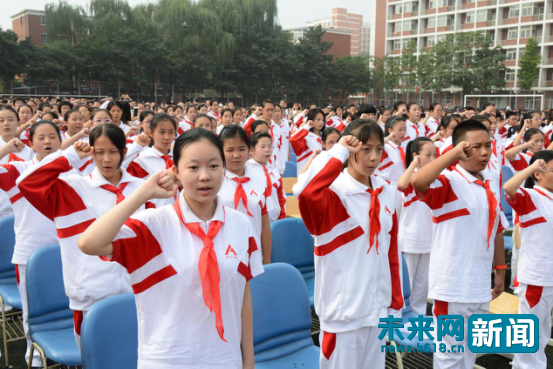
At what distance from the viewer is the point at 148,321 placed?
1829 mm

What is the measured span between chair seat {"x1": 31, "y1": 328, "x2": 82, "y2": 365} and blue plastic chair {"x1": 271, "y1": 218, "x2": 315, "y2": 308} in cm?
147

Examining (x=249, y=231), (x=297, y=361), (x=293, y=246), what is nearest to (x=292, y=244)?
(x=293, y=246)

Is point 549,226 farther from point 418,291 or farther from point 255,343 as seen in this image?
point 255,343

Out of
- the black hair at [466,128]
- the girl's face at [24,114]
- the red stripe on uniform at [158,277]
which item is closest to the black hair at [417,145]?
the black hair at [466,128]

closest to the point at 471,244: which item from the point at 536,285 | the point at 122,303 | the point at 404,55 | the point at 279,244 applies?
the point at 536,285

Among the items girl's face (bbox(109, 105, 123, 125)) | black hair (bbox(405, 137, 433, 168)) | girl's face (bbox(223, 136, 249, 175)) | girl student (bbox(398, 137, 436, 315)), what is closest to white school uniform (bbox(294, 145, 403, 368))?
girl's face (bbox(223, 136, 249, 175))

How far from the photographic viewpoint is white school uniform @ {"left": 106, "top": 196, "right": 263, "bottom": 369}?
1.79 m

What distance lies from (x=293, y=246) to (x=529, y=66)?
44737 mm

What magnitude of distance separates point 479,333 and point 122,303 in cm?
206

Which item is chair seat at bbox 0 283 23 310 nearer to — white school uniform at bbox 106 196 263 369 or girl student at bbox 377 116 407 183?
white school uniform at bbox 106 196 263 369

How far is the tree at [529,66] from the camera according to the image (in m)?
41.7

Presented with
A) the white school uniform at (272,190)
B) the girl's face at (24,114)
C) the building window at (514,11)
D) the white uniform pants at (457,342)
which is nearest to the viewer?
the white uniform pants at (457,342)

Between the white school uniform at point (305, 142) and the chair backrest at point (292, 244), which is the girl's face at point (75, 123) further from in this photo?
the white school uniform at point (305, 142)

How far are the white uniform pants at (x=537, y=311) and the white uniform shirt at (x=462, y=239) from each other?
1.90 ft
